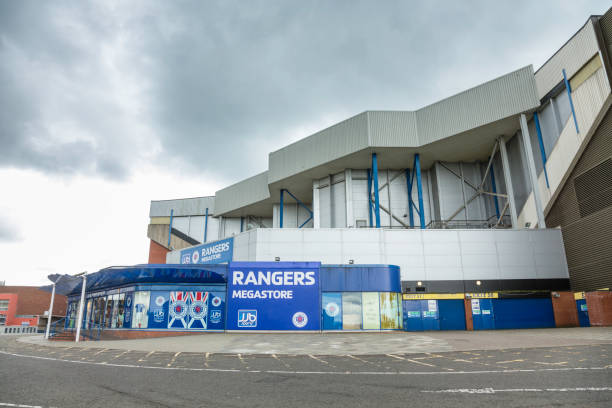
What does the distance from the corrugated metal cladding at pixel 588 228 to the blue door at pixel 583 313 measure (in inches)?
40.2

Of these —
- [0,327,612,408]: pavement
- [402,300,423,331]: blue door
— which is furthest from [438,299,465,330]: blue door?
[0,327,612,408]: pavement

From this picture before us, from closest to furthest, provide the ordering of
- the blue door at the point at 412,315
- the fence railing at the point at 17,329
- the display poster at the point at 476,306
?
the blue door at the point at 412,315, the display poster at the point at 476,306, the fence railing at the point at 17,329

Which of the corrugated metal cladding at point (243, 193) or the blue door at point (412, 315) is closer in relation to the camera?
the blue door at point (412, 315)

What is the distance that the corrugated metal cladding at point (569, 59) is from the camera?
25.5m

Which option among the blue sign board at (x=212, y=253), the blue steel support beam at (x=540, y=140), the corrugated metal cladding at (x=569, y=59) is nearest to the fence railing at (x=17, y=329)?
the blue sign board at (x=212, y=253)

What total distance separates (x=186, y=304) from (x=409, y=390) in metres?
19.0

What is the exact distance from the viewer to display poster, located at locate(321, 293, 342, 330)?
23.9 meters

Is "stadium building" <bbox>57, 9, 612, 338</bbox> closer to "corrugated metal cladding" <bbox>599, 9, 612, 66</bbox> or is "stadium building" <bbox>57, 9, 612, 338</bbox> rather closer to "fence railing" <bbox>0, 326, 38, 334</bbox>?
"corrugated metal cladding" <bbox>599, 9, 612, 66</bbox>

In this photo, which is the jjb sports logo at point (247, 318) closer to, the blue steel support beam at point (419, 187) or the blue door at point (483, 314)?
the blue door at point (483, 314)

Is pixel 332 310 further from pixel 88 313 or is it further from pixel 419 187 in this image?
pixel 88 313

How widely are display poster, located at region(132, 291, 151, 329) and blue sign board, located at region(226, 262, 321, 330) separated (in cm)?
487

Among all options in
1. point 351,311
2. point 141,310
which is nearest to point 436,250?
point 351,311

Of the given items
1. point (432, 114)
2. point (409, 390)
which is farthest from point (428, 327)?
point (409, 390)

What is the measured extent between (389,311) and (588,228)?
14.3 metres
